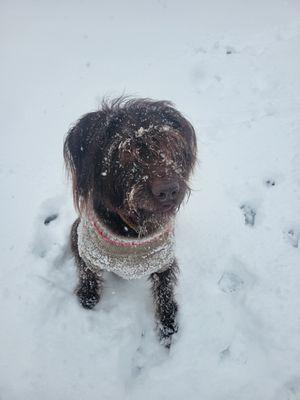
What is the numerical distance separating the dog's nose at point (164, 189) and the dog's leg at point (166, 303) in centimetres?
103

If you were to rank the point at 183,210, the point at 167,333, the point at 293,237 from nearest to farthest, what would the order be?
the point at 167,333 → the point at 293,237 → the point at 183,210

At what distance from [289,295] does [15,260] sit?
224cm

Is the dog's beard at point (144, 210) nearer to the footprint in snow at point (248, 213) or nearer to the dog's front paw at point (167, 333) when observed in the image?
the dog's front paw at point (167, 333)

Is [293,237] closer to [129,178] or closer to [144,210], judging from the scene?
[144,210]

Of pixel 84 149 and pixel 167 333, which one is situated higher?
pixel 84 149

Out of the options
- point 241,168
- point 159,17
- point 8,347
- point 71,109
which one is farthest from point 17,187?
point 159,17

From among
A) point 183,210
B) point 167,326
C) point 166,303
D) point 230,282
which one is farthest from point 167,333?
point 183,210

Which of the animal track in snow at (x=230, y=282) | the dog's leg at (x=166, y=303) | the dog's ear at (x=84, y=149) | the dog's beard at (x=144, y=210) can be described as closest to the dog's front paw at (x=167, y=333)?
the dog's leg at (x=166, y=303)

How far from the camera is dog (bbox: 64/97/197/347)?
5.50 feet

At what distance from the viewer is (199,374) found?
240cm

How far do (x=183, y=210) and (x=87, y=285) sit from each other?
1.09m

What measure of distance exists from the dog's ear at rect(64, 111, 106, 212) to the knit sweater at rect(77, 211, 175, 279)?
27cm

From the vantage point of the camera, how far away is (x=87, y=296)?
2656 mm

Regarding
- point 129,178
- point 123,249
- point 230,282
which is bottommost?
point 230,282
